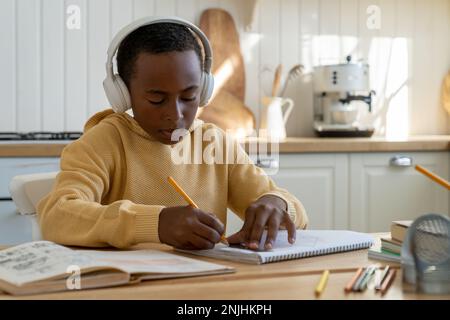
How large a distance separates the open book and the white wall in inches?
81.9

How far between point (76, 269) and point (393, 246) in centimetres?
50

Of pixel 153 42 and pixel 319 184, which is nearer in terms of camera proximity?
pixel 153 42

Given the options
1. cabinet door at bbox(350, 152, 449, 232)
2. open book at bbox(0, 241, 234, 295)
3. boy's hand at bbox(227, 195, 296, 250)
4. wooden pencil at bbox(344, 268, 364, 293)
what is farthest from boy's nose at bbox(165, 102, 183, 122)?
cabinet door at bbox(350, 152, 449, 232)

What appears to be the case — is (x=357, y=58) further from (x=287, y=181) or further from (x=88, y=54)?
(x=88, y=54)

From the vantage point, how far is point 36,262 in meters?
0.98

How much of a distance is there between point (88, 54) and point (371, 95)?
129 cm

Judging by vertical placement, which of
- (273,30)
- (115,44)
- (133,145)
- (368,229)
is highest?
(273,30)

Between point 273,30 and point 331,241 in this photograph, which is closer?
point 331,241

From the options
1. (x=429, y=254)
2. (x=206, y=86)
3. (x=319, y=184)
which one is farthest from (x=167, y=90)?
(x=319, y=184)

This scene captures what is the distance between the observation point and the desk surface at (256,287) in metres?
0.86

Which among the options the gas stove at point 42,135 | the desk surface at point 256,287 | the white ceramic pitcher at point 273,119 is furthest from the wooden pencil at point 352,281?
the white ceramic pitcher at point 273,119

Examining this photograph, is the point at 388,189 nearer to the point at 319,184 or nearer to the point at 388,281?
the point at 319,184

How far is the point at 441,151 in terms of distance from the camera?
312 cm
